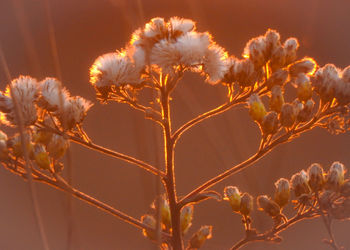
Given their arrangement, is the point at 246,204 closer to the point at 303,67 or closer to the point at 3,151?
the point at 303,67

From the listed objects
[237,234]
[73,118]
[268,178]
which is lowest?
[268,178]

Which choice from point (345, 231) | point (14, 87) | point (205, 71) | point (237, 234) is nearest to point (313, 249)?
point (345, 231)

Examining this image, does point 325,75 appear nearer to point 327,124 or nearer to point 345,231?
point 327,124

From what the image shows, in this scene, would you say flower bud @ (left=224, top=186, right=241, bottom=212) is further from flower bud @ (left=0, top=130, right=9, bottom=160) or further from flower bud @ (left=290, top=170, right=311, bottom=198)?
flower bud @ (left=0, top=130, right=9, bottom=160)

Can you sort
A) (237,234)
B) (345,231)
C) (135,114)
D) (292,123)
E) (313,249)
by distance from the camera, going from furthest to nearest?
1. (237,234)
2. (345,231)
3. (313,249)
4. (292,123)
5. (135,114)

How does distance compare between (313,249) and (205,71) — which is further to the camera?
(313,249)

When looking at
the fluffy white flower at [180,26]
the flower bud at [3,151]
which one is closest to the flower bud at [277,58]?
the fluffy white flower at [180,26]

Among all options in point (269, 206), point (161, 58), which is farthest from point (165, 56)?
point (269, 206)
